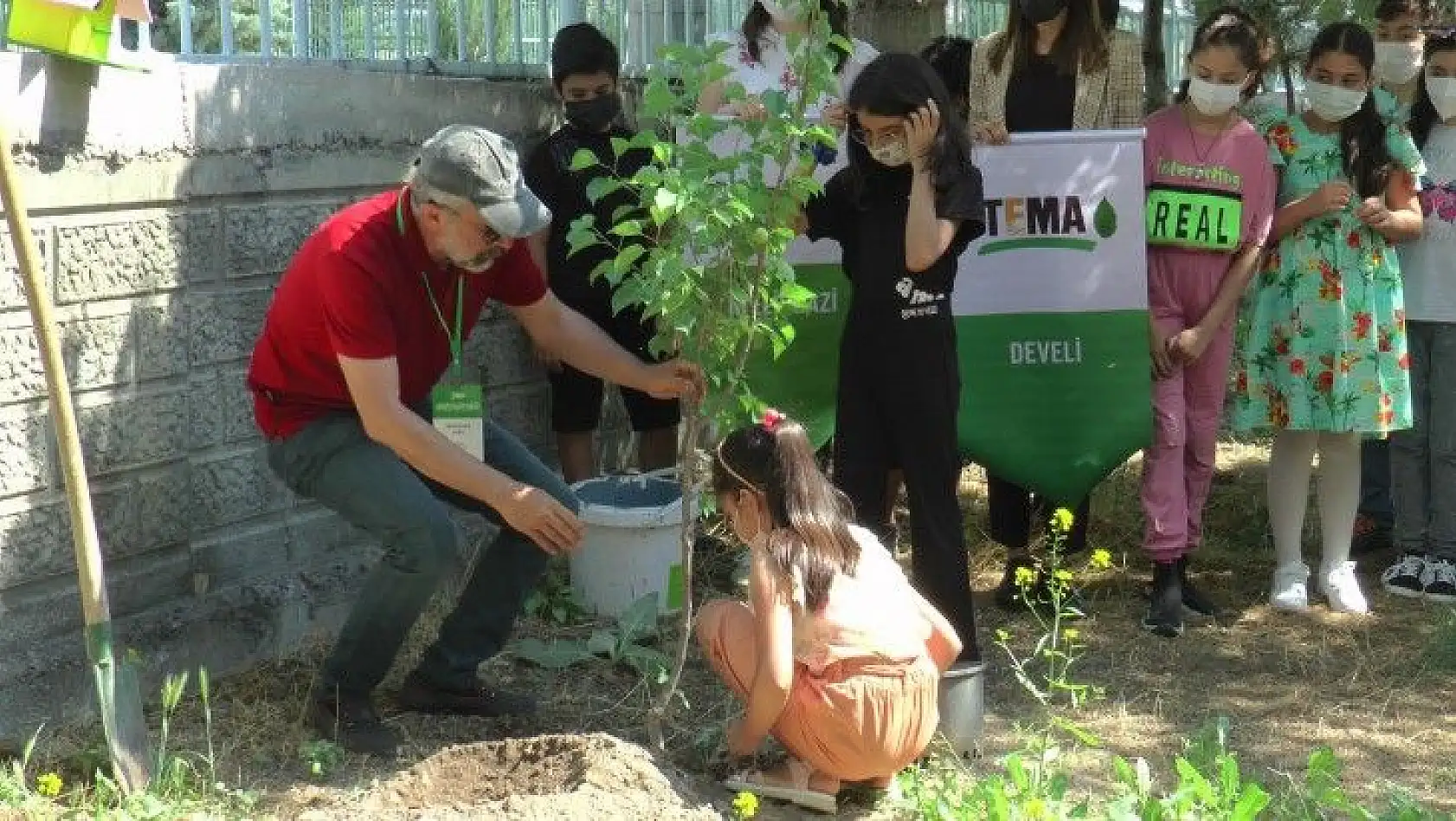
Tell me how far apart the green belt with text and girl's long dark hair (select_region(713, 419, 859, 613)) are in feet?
6.45

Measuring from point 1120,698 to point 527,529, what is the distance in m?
1.82


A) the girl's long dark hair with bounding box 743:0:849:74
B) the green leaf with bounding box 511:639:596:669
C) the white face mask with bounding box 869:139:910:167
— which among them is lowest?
A: the green leaf with bounding box 511:639:596:669

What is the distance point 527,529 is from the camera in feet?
14.3

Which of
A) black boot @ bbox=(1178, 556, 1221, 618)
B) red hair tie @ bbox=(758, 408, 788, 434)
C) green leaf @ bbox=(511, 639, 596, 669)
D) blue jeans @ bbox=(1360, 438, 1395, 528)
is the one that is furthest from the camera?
blue jeans @ bbox=(1360, 438, 1395, 528)

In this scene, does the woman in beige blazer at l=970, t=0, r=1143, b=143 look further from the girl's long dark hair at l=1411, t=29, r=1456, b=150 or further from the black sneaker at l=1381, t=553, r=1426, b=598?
the black sneaker at l=1381, t=553, r=1426, b=598

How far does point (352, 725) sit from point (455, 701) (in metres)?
0.31

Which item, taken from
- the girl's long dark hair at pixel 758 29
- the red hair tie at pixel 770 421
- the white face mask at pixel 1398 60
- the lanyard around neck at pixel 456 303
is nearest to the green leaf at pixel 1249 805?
the red hair tie at pixel 770 421

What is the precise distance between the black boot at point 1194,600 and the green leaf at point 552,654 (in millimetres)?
1865

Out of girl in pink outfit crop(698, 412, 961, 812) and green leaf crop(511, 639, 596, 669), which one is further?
green leaf crop(511, 639, 596, 669)

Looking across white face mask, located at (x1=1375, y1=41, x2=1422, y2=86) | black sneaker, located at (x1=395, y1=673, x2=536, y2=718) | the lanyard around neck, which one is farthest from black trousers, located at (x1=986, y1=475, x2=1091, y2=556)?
the lanyard around neck

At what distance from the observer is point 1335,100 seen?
5809 millimetres

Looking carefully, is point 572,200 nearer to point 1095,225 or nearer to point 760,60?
point 760,60

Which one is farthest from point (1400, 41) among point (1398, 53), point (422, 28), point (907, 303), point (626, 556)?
point (422, 28)

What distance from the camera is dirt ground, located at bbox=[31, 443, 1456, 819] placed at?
13.7 feet
